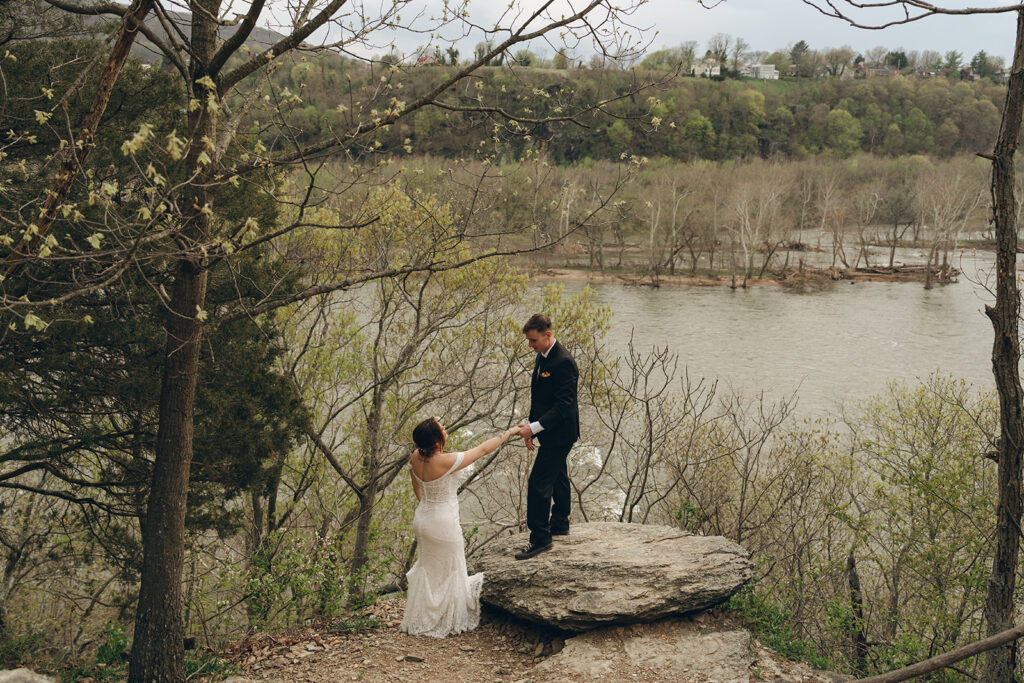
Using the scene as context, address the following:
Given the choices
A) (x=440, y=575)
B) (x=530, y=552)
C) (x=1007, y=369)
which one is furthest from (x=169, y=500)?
(x=1007, y=369)

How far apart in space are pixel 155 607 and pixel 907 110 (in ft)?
451

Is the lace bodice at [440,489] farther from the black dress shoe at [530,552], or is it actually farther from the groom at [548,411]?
the black dress shoe at [530,552]

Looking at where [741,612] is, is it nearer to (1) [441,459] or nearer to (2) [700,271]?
(1) [441,459]

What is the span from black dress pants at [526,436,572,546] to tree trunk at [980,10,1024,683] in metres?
3.52

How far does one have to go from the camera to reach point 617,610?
6723 millimetres

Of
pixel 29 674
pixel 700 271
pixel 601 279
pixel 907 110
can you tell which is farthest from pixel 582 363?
pixel 907 110

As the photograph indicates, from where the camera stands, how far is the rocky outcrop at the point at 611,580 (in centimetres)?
681

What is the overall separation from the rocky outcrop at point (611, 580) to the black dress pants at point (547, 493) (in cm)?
17

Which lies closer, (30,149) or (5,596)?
(30,149)

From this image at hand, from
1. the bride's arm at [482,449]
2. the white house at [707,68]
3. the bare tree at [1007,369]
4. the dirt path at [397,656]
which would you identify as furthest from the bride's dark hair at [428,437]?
the white house at [707,68]

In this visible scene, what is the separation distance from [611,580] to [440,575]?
1533mm

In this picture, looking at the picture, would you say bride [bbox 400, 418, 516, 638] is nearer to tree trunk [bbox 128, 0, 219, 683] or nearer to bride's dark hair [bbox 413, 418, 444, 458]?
bride's dark hair [bbox 413, 418, 444, 458]

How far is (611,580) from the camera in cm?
701

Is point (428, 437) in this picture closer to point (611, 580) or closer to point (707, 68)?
point (611, 580)
